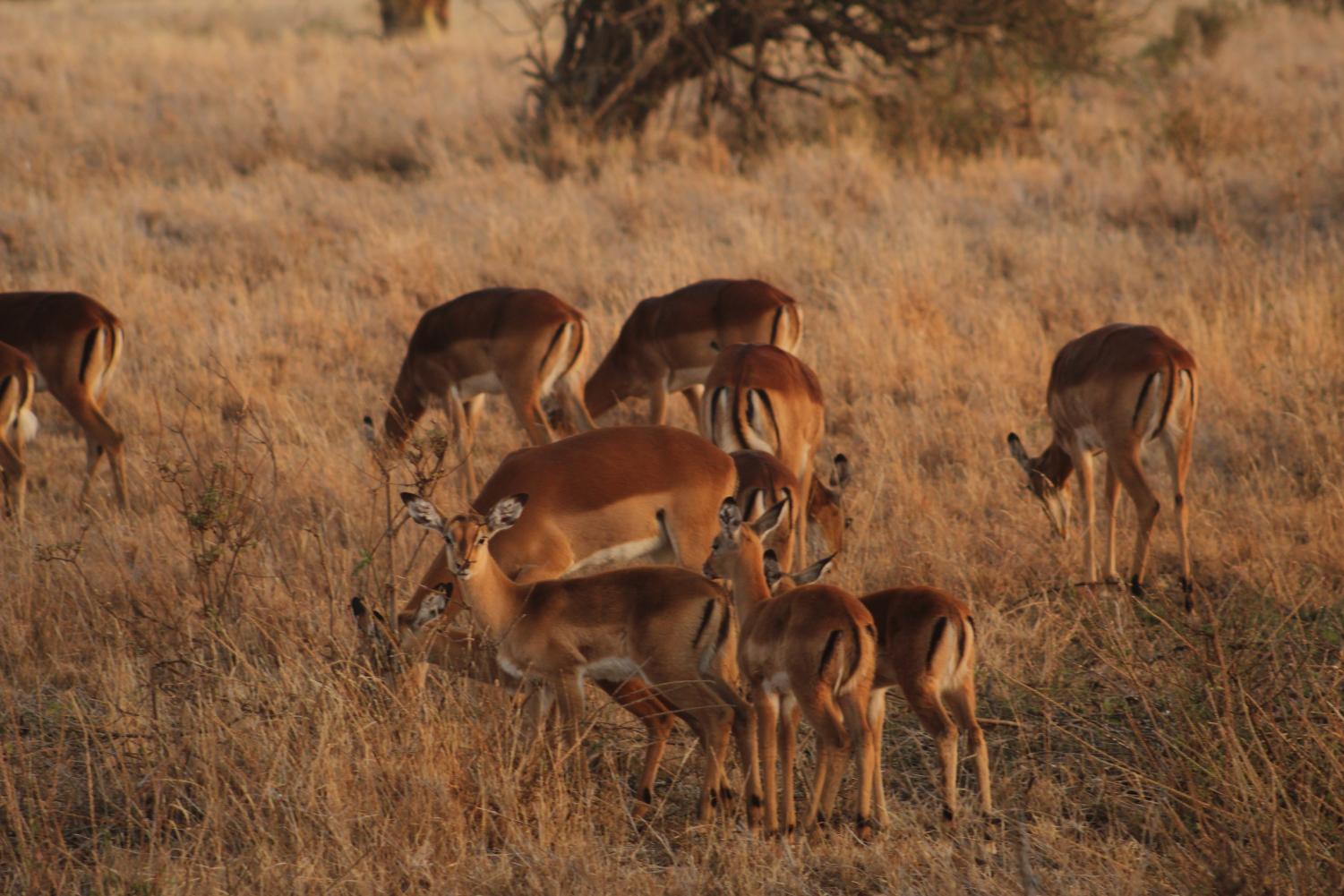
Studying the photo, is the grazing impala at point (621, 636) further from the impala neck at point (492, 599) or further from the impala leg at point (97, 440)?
the impala leg at point (97, 440)

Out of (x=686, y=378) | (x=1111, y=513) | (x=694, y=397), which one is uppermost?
(x=686, y=378)

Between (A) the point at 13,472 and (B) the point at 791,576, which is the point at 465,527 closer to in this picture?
(B) the point at 791,576

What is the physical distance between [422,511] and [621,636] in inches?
28.6

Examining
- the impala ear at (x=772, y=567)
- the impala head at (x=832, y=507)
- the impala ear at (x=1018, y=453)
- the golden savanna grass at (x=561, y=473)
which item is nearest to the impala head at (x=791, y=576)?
the impala ear at (x=772, y=567)

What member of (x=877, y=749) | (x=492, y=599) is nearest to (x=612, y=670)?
(x=492, y=599)

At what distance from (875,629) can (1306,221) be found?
8.37 metres

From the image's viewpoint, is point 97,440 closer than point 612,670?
No

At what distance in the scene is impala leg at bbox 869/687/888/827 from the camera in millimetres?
4355

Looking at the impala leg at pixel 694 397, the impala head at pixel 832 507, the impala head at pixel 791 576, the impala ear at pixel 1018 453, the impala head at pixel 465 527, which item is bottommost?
the impala leg at pixel 694 397

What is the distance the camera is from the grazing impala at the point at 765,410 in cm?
667

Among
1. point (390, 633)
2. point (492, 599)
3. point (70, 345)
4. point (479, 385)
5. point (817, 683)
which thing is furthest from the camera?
point (479, 385)

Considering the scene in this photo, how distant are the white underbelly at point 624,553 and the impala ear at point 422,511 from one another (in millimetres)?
919

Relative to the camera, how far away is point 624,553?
221 inches

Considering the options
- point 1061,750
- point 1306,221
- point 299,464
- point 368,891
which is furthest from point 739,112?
point 368,891
